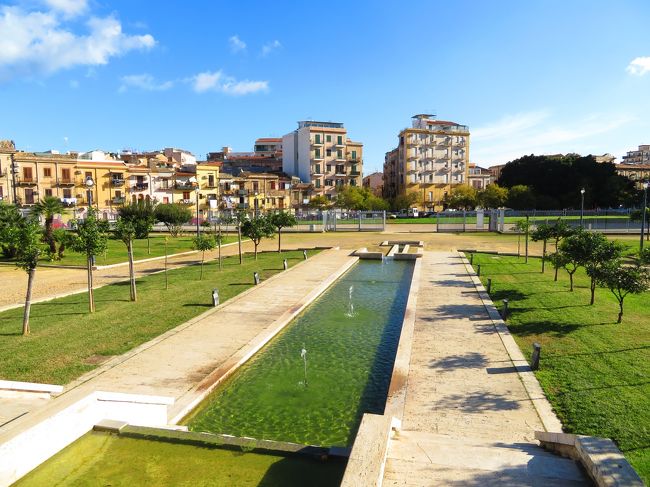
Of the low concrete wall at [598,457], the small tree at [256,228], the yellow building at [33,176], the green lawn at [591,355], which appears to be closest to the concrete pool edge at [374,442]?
the low concrete wall at [598,457]

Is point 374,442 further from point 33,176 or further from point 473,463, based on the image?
point 33,176

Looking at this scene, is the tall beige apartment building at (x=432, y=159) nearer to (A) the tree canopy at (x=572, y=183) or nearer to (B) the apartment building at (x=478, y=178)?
(A) the tree canopy at (x=572, y=183)

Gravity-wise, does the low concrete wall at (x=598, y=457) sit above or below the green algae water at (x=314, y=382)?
above

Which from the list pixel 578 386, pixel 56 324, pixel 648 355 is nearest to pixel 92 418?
pixel 56 324

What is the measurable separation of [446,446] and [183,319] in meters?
9.42

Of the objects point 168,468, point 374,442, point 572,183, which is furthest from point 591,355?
point 572,183

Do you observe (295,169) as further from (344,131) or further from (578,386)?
(578,386)

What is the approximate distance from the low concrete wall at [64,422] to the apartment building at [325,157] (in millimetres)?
73942

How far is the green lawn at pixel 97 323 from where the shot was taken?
970cm

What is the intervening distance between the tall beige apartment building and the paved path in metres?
70.6

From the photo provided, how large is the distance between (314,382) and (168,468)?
4108 millimetres

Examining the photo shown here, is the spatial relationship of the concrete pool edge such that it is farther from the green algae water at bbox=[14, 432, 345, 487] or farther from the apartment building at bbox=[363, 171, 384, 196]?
the apartment building at bbox=[363, 171, 384, 196]

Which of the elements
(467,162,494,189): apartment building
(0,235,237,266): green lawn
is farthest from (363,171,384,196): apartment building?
(0,235,237,266): green lawn

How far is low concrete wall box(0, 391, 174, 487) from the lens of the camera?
563 cm
